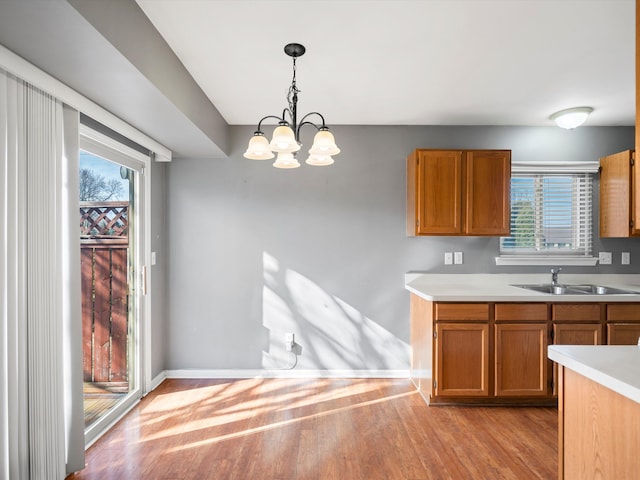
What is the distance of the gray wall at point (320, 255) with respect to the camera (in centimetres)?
362

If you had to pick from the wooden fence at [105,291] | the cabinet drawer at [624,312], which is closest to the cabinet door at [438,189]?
the cabinet drawer at [624,312]

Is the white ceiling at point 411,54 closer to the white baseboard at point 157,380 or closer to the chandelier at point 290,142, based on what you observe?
the chandelier at point 290,142

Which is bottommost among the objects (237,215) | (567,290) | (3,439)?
(3,439)

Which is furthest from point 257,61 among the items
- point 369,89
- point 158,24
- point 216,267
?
point 216,267

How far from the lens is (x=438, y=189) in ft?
10.6

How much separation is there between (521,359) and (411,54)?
7.75ft

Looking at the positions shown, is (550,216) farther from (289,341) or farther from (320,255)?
(289,341)

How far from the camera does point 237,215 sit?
3.63m

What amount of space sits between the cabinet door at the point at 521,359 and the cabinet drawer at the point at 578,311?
6.4 inches

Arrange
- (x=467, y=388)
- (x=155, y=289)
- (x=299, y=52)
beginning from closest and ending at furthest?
(x=299, y=52) → (x=467, y=388) → (x=155, y=289)

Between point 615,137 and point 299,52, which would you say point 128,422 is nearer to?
point 299,52

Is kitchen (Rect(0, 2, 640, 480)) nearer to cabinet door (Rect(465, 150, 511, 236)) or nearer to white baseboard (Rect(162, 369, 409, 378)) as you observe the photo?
white baseboard (Rect(162, 369, 409, 378))

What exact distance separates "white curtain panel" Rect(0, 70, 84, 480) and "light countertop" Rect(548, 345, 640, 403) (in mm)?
2284

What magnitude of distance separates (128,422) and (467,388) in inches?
99.6
